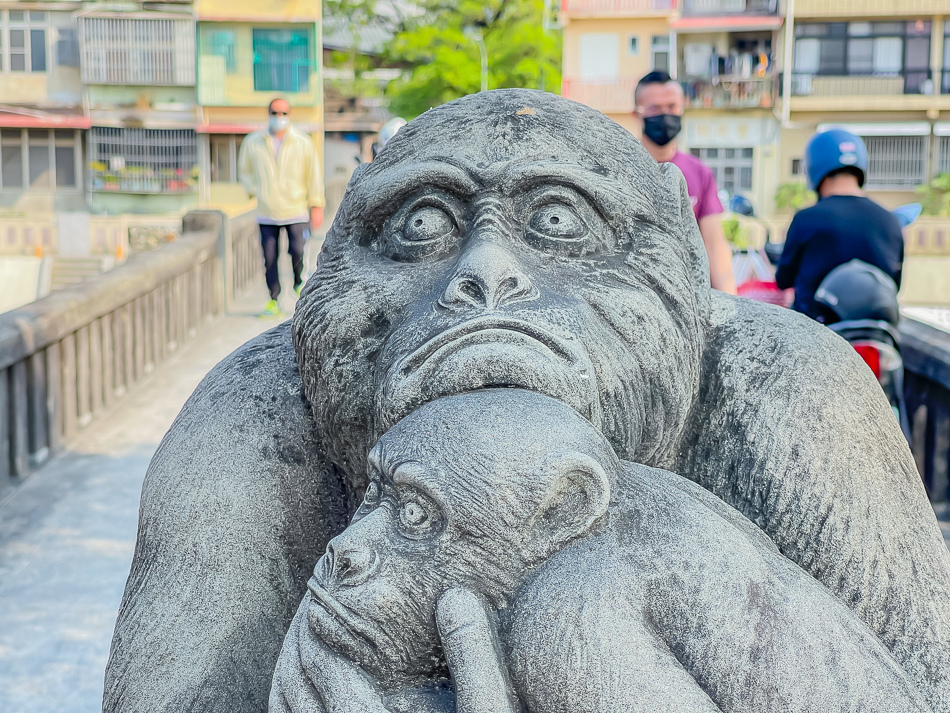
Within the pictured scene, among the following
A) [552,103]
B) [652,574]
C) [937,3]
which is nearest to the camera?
[652,574]

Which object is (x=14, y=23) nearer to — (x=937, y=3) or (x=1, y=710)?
(x=937, y=3)

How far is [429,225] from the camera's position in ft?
4.50

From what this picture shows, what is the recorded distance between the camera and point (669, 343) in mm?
1356

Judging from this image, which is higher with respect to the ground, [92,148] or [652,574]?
[92,148]

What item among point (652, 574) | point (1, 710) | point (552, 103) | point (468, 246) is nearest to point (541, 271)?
point (468, 246)

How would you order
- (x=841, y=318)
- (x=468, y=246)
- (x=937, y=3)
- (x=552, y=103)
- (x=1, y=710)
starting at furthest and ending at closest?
(x=937, y=3) → (x=841, y=318) → (x=1, y=710) → (x=552, y=103) → (x=468, y=246)

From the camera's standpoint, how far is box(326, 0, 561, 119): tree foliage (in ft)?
93.4

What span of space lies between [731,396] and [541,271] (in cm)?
32

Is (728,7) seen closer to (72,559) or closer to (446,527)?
(72,559)

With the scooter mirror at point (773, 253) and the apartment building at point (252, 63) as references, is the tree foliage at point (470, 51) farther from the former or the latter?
the scooter mirror at point (773, 253)

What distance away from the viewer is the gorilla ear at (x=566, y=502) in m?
1.08

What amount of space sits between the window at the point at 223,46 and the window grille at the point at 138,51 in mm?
390

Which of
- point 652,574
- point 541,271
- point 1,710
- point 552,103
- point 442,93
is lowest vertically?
point 1,710

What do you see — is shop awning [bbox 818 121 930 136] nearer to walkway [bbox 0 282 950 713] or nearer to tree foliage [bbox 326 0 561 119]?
tree foliage [bbox 326 0 561 119]
